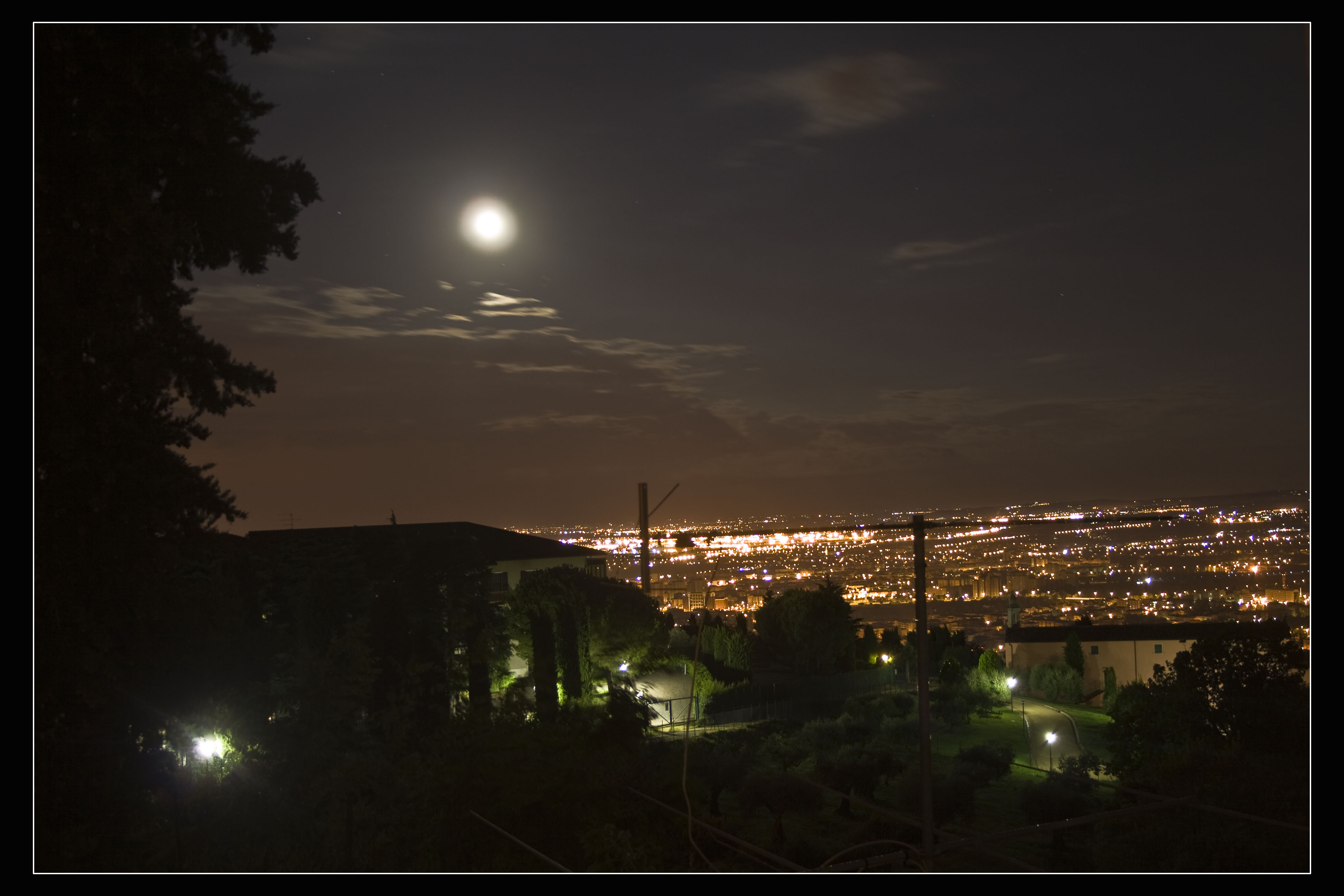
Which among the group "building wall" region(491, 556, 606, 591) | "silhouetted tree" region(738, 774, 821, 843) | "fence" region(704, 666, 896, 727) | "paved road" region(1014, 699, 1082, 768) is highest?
"building wall" region(491, 556, 606, 591)

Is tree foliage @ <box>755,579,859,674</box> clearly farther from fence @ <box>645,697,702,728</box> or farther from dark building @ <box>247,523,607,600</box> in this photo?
fence @ <box>645,697,702,728</box>

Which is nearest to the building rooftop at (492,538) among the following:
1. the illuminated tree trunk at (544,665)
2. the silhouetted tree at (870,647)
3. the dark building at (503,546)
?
the dark building at (503,546)

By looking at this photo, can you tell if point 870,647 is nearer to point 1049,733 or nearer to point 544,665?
point 1049,733

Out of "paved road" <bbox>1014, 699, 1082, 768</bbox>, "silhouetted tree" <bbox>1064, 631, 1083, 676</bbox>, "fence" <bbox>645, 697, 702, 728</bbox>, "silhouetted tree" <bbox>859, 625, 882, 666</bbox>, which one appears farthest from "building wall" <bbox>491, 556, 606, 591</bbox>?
"silhouetted tree" <bbox>1064, 631, 1083, 676</bbox>

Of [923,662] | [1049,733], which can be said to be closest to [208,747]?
[923,662]

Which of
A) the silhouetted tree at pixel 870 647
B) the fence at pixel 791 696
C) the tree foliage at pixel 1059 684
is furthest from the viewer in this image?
the silhouetted tree at pixel 870 647

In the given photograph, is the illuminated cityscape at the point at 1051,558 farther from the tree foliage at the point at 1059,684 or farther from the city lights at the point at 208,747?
the city lights at the point at 208,747
